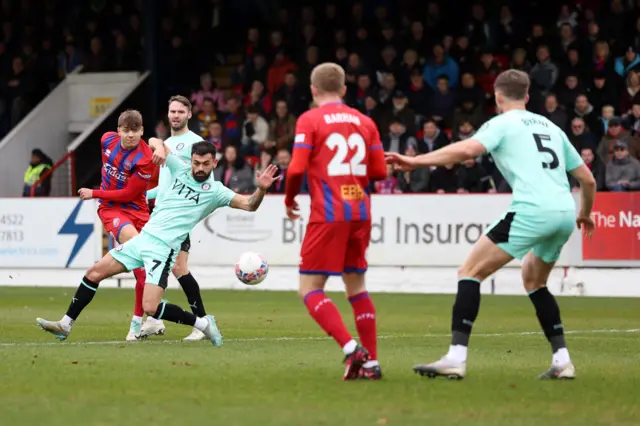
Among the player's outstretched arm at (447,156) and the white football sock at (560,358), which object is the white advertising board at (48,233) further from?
the player's outstretched arm at (447,156)

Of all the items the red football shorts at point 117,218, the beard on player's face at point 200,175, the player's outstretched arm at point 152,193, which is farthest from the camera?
the red football shorts at point 117,218

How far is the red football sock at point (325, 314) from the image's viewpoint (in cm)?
879

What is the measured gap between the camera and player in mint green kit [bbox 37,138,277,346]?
456 inches

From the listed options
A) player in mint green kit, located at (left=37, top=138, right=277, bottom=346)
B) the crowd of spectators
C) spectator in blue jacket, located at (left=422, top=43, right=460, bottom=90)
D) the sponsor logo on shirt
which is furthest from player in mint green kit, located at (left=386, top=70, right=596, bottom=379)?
spectator in blue jacket, located at (left=422, top=43, right=460, bottom=90)

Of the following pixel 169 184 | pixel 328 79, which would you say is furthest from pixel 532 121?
pixel 169 184

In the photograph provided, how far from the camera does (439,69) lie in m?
26.0

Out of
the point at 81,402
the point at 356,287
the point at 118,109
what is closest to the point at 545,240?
the point at 356,287

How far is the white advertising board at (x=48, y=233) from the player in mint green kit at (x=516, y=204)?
15507 millimetres

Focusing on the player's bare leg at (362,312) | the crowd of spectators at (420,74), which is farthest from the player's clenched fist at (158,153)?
the crowd of spectators at (420,74)

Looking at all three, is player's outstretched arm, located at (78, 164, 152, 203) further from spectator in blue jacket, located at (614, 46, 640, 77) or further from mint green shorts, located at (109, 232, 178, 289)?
spectator in blue jacket, located at (614, 46, 640, 77)

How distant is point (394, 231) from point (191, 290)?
9.45m

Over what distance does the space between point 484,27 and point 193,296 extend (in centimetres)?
1499

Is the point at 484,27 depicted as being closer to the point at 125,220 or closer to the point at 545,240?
the point at 125,220

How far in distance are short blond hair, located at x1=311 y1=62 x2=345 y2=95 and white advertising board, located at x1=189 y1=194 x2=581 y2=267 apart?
12.3 meters
